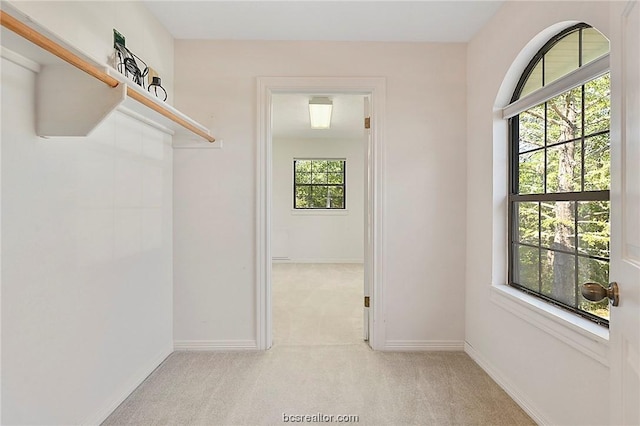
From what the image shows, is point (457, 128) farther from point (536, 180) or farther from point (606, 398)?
point (606, 398)

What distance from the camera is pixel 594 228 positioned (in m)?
1.67

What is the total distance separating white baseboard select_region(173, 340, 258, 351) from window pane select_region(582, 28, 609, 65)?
259cm

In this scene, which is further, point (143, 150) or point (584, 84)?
point (143, 150)

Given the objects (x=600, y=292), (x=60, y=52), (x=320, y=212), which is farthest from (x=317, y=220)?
(x=600, y=292)

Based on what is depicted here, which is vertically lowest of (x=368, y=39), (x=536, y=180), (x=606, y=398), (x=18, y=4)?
(x=606, y=398)

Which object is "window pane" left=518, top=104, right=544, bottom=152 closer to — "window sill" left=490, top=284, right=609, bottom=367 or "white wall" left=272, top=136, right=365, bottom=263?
"window sill" left=490, top=284, right=609, bottom=367

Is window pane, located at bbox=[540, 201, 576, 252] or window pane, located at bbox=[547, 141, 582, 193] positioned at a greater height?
window pane, located at bbox=[547, 141, 582, 193]

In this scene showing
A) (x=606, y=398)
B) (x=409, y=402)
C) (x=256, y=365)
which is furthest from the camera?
(x=256, y=365)

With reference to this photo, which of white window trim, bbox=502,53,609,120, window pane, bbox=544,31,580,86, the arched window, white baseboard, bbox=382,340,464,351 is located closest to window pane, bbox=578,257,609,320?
the arched window

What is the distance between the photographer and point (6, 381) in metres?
1.32

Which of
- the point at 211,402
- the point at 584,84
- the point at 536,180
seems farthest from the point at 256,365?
the point at 584,84

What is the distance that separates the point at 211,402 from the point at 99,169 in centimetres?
133

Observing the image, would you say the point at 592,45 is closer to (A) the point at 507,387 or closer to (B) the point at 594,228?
(B) the point at 594,228

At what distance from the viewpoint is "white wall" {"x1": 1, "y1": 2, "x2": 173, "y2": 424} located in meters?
1.35
